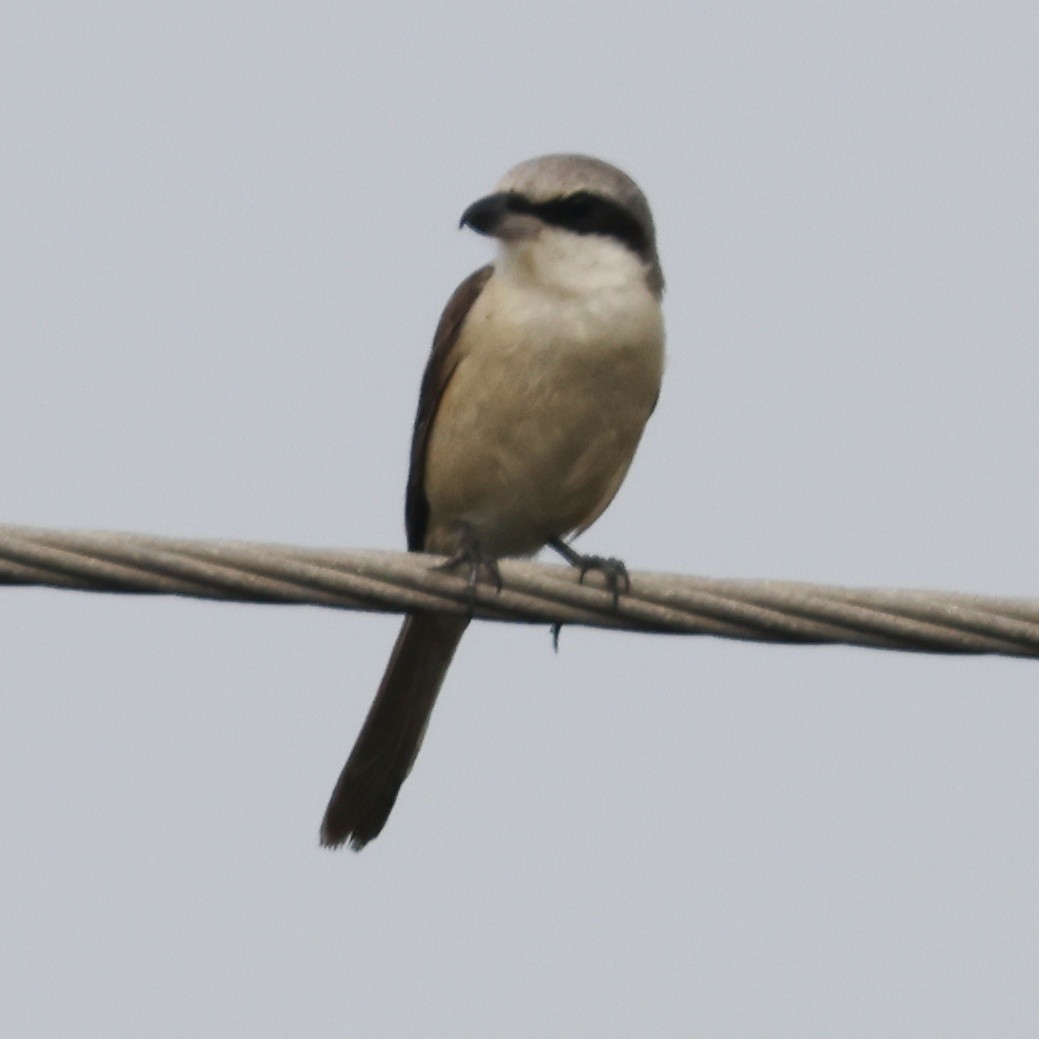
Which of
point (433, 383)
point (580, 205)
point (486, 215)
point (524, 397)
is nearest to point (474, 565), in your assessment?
point (524, 397)

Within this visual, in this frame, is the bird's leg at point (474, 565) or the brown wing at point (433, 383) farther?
the brown wing at point (433, 383)

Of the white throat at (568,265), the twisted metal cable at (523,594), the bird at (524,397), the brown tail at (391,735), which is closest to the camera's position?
the twisted metal cable at (523,594)

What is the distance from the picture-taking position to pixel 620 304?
6.27 m

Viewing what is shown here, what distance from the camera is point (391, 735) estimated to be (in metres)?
6.68

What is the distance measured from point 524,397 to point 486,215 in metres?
0.64

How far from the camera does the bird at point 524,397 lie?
6129 millimetres

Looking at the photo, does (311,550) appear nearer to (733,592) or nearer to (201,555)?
(201,555)

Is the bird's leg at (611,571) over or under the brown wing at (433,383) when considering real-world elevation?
under

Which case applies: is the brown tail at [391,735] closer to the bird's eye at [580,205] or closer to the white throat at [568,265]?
the white throat at [568,265]

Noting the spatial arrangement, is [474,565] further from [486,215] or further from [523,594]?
[486,215]

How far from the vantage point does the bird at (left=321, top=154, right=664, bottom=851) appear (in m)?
6.13

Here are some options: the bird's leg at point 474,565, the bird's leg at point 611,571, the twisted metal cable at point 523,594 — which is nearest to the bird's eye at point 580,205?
the bird's leg at point 611,571

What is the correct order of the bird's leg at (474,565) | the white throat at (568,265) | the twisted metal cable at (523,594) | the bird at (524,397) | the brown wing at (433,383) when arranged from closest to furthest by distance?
the twisted metal cable at (523,594)
the bird's leg at (474,565)
the bird at (524,397)
the white throat at (568,265)
the brown wing at (433,383)

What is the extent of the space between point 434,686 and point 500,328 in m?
1.28
